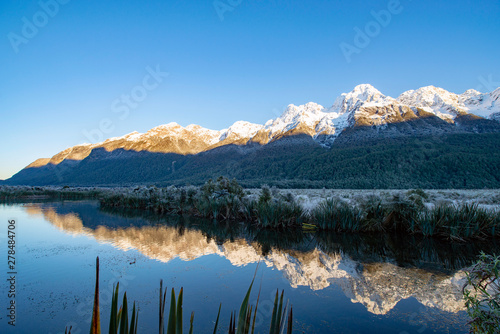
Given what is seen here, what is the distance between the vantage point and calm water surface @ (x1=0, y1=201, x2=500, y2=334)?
409cm

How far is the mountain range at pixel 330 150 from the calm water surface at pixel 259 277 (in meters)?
38.2

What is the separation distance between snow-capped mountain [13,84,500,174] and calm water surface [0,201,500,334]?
67.4 meters

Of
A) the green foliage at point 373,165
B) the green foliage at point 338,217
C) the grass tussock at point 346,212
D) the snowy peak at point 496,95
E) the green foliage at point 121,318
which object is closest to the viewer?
the green foliage at point 121,318

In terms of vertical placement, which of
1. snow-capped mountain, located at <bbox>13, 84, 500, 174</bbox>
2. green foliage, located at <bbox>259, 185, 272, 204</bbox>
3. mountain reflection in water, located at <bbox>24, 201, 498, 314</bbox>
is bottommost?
mountain reflection in water, located at <bbox>24, 201, 498, 314</bbox>

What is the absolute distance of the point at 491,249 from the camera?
7926mm

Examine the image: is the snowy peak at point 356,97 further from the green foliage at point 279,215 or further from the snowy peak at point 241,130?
the green foliage at point 279,215

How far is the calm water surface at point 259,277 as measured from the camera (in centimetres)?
409

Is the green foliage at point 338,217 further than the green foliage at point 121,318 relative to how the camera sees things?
Yes

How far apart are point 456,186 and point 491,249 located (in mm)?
39382

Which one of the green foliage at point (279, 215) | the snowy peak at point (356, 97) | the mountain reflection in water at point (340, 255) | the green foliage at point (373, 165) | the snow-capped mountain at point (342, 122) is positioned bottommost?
the mountain reflection in water at point (340, 255)

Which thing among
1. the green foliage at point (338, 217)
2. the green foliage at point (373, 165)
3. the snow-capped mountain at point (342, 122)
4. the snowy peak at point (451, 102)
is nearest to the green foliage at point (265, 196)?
the green foliage at point (338, 217)

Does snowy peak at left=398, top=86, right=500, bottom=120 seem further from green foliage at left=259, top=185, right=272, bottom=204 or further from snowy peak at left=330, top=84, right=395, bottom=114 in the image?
green foliage at left=259, top=185, right=272, bottom=204

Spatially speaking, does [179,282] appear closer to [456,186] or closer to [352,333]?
[352,333]

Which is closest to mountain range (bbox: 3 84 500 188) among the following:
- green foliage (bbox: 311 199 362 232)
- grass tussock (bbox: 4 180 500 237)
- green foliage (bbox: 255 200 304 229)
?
grass tussock (bbox: 4 180 500 237)
